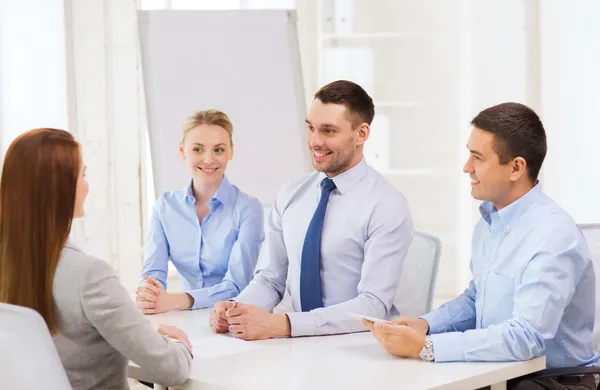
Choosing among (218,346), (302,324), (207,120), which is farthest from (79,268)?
(207,120)

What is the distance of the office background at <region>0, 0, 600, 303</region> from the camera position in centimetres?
420

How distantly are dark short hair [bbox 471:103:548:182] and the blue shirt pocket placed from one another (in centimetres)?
28

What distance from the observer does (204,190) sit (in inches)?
114

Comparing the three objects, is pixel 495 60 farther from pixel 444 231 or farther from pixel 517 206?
pixel 517 206

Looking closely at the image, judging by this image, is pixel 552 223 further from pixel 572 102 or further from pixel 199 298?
pixel 572 102

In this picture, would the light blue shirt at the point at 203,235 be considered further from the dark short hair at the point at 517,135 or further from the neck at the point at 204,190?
the dark short hair at the point at 517,135

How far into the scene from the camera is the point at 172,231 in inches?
112

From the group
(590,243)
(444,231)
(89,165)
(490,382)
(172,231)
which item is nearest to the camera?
(490,382)

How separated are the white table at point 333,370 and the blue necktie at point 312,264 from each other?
1.04 ft

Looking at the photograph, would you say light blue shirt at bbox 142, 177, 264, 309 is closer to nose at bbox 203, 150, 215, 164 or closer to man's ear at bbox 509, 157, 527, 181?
nose at bbox 203, 150, 215, 164

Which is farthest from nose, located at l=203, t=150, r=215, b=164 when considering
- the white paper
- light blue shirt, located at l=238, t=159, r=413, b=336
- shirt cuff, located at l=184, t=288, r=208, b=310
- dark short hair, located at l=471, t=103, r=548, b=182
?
dark short hair, located at l=471, t=103, r=548, b=182

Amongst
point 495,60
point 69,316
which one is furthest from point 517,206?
point 495,60

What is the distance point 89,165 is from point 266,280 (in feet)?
7.07

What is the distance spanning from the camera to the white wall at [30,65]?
415 cm
